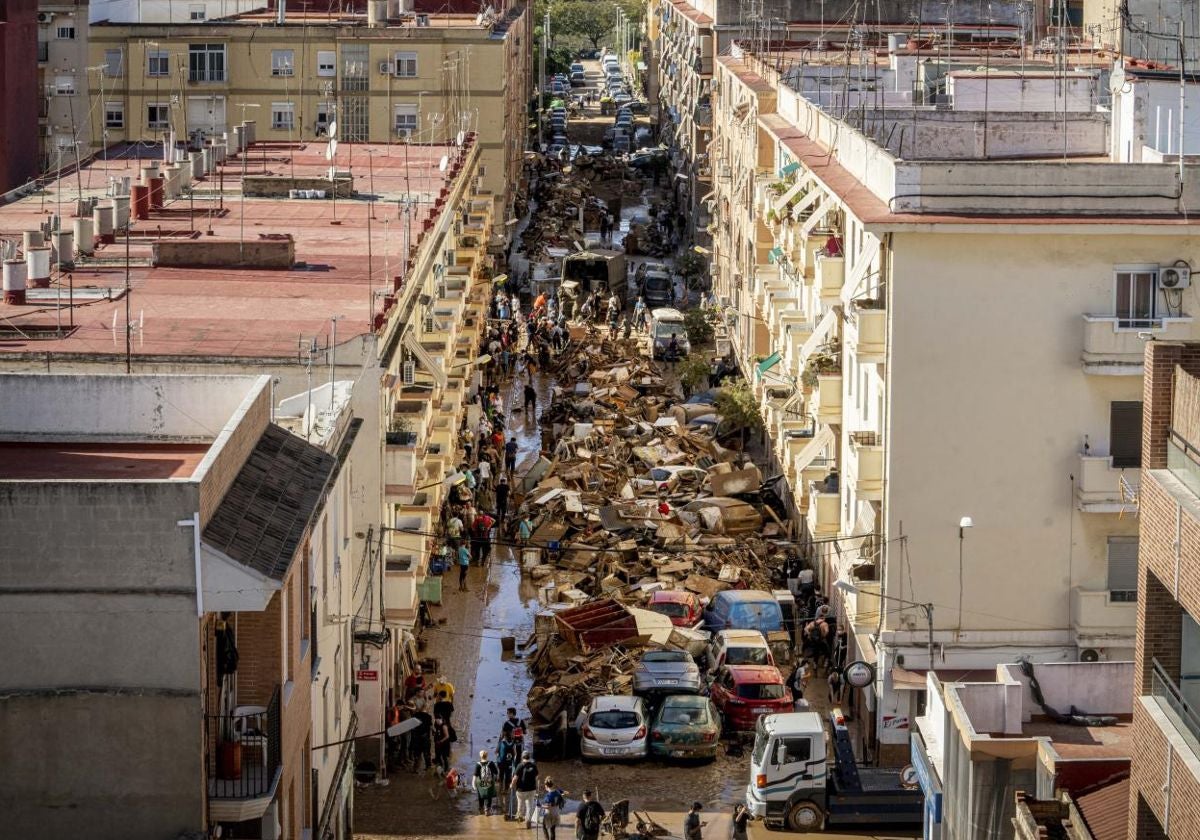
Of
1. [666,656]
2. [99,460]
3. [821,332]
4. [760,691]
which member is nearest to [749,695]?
[760,691]

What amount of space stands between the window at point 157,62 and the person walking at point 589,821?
1777 inches

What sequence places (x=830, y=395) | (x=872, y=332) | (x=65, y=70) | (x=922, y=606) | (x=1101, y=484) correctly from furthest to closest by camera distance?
(x=65, y=70), (x=830, y=395), (x=872, y=332), (x=922, y=606), (x=1101, y=484)

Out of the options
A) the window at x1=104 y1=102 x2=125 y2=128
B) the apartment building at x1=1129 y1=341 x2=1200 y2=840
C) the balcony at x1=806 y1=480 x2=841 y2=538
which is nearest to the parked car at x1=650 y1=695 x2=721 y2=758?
the balcony at x1=806 y1=480 x2=841 y2=538

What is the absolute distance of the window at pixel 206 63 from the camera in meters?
71.1

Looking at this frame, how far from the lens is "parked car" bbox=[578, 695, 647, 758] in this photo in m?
33.8

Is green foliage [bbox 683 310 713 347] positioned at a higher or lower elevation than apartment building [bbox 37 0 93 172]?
lower

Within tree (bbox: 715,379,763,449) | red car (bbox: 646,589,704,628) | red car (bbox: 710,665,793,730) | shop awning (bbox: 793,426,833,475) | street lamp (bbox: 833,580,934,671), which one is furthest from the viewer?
tree (bbox: 715,379,763,449)

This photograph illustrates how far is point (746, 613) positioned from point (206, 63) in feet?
125

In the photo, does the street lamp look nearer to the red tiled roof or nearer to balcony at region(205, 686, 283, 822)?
the red tiled roof

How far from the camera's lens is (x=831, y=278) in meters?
39.3

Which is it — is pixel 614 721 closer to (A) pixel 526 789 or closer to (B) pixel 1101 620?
(A) pixel 526 789

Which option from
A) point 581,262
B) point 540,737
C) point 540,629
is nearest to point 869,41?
point 581,262

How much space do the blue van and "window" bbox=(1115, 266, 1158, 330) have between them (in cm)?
948

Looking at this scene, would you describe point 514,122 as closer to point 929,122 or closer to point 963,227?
point 929,122
